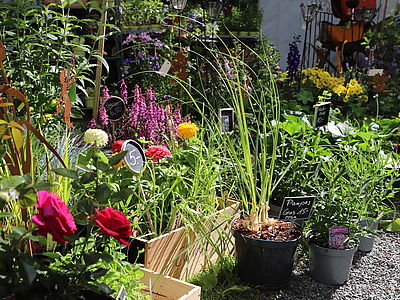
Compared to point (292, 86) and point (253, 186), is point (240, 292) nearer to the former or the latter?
point (253, 186)

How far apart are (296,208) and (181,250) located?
571mm

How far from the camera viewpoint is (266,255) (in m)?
2.11

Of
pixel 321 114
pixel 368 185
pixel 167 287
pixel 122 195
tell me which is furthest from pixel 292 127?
pixel 122 195

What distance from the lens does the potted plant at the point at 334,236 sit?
2.27 meters

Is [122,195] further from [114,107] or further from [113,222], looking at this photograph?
[114,107]

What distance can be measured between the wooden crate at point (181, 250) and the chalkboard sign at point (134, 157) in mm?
297

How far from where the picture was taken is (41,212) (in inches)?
41.0

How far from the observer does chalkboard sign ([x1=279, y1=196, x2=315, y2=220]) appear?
7.30 ft

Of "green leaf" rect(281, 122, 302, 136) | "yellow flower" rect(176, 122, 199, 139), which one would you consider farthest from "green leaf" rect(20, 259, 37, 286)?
"green leaf" rect(281, 122, 302, 136)

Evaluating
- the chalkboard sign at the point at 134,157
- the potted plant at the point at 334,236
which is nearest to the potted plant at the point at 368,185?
the potted plant at the point at 334,236

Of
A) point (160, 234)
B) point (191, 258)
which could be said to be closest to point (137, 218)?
point (160, 234)

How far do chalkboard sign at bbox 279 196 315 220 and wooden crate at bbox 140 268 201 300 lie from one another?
699 mm

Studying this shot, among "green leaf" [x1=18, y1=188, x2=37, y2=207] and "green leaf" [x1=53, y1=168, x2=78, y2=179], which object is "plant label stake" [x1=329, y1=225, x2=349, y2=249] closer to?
"green leaf" [x1=53, y1=168, x2=78, y2=179]

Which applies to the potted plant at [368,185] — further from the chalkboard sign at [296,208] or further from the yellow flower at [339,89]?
the yellow flower at [339,89]
